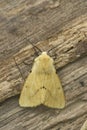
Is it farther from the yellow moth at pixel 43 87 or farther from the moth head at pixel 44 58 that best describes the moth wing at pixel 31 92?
the moth head at pixel 44 58

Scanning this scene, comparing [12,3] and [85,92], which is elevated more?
[12,3]

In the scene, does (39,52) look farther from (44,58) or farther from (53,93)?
(53,93)

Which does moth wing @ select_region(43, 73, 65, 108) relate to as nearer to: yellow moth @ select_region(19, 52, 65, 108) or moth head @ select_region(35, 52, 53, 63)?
yellow moth @ select_region(19, 52, 65, 108)

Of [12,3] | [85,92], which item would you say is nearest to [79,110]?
[85,92]

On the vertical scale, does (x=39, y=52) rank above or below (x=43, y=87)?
above

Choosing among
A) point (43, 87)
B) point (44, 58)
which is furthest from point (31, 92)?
point (44, 58)

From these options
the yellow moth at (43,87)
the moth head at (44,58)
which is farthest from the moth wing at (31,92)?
the moth head at (44,58)

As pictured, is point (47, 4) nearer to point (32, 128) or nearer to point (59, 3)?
point (59, 3)
